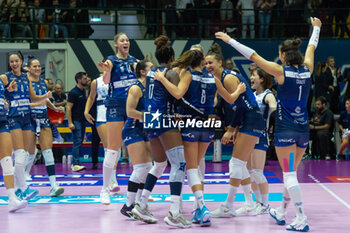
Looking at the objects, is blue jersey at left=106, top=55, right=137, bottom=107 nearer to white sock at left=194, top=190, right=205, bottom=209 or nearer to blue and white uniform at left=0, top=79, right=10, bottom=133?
blue and white uniform at left=0, top=79, right=10, bottom=133

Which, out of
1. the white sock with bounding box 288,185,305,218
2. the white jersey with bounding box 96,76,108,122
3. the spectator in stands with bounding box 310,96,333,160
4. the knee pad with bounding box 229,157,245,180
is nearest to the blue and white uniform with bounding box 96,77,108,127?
the white jersey with bounding box 96,76,108,122

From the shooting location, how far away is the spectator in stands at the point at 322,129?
13.9 meters

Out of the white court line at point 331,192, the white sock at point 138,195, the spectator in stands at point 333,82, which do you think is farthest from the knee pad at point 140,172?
the spectator in stands at point 333,82

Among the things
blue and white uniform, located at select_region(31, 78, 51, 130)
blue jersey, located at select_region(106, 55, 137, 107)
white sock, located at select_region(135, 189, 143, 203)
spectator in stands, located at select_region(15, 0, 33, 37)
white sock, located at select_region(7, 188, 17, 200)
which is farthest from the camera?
spectator in stands, located at select_region(15, 0, 33, 37)

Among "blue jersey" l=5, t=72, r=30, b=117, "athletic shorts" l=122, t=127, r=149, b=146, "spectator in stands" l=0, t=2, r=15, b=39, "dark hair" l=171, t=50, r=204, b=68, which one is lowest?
"athletic shorts" l=122, t=127, r=149, b=146

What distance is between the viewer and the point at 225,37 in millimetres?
6336

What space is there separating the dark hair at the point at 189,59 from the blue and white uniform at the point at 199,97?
105mm

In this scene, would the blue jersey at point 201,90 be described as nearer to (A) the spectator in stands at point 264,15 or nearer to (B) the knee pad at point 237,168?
(B) the knee pad at point 237,168

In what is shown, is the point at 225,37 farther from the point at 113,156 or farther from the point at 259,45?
the point at 259,45

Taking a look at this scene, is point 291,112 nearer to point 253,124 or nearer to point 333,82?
point 253,124

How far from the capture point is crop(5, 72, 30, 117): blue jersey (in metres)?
7.80

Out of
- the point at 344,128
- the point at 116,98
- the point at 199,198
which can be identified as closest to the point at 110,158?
the point at 116,98

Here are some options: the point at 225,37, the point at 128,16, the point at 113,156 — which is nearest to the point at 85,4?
the point at 128,16

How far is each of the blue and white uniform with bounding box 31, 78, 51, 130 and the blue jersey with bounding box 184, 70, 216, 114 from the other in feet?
10.3
